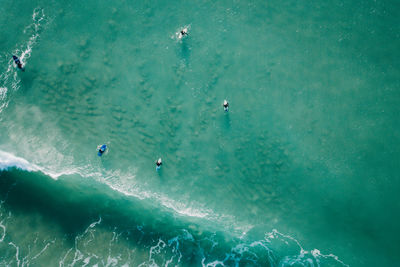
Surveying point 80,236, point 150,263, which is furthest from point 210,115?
point 80,236

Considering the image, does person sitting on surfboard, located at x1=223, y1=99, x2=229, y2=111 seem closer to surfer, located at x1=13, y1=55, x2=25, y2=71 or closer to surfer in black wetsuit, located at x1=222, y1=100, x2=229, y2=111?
surfer in black wetsuit, located at x1=222, y1=100, x2=229, y2=111

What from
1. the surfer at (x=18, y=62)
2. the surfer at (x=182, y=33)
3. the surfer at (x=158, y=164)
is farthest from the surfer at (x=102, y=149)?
the surfer at (x=182, y=33)

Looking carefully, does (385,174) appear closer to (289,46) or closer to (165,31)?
(289,46)

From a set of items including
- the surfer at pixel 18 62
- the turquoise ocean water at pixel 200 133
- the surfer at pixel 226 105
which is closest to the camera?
the turquoise ocean water at pixel 200 133

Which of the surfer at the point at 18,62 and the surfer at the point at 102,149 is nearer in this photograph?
the surfer at the point at 102,149

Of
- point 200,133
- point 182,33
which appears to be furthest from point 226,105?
point 182,33

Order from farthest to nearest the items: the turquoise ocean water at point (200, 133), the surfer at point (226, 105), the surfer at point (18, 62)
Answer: the surfer at point (18, 62) → the surfer at point (226, 105) → the turquoise ocean water at point (200, 133)

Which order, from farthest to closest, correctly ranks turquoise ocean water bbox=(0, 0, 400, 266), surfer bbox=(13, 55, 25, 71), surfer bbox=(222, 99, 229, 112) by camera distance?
1. surfer bbox=(13, 55, 25, 71)
2. surfer bbox=(222, 99, 229, 112)
3. turquoise ocean water bbox=(0, 0, 400, 266)

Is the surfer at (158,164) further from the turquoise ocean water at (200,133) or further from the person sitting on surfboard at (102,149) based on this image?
the person sitting on surfboard at (102,149)

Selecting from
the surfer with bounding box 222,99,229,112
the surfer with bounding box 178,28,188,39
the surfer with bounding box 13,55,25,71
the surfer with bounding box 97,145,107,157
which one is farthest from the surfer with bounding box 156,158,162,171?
the surfer with bounding box 13,55,25,71
